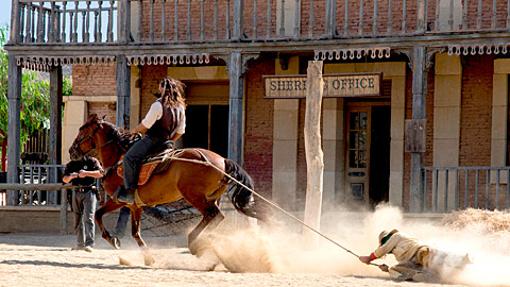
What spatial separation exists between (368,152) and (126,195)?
8.72 m

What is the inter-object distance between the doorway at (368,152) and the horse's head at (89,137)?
8172mm

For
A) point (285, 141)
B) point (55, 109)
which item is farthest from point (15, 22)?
point (285, 141)

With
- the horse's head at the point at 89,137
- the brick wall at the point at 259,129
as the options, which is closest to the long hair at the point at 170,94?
the horse's head at the point at 89,137

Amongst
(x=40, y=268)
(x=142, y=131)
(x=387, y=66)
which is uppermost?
(x=387, y=66)

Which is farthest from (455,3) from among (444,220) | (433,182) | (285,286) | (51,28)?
(285,286)

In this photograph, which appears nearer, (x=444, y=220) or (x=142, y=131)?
(x=142, y=131)

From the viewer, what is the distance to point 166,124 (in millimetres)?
13383

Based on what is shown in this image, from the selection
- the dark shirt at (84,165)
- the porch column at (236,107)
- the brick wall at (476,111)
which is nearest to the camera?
the dark shirt at (84,165)

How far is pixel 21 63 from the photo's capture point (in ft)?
70.1

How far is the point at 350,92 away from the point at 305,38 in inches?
68.0

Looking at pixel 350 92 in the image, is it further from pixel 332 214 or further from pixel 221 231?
pixel 221 231

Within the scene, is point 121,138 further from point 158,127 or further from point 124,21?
point 124,21

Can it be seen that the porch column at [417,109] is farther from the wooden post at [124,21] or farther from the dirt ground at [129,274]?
the wooden post at [124,21]

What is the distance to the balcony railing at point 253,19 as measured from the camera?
19.3 meters
